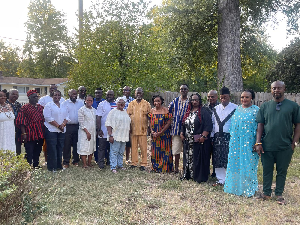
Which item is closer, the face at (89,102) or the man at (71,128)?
the face at (89,102)

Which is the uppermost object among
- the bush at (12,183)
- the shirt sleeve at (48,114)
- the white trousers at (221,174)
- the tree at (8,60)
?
the tree at (8,60)

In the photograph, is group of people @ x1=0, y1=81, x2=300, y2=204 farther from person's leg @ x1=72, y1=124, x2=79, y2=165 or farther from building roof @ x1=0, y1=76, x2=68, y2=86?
building roof @ x1=0, y1=76, x2=68, y2=86

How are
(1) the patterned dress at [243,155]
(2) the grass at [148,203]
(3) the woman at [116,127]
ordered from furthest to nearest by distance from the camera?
(3) the woman at [116,127], (1) the patterned dress at [243,155], (2) the grass at [148,203]

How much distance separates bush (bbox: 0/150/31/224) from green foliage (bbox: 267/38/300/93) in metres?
13.0

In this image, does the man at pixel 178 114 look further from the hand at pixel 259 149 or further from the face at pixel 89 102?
the hand at pixel 259 149

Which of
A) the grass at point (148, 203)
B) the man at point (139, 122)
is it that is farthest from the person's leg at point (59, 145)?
the man at point (139, 122)

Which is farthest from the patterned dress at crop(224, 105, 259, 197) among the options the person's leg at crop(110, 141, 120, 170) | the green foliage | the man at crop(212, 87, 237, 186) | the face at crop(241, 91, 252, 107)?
the green foliage

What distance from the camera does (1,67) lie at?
1937 inches

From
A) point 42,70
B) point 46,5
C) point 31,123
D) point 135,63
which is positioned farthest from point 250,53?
point 46,5

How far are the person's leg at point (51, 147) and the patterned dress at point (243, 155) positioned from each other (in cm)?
403

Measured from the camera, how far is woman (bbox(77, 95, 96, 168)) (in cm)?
757

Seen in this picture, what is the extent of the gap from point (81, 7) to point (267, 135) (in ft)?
42.5

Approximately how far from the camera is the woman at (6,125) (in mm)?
6309

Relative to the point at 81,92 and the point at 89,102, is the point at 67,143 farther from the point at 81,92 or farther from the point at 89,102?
the point at 81,92
